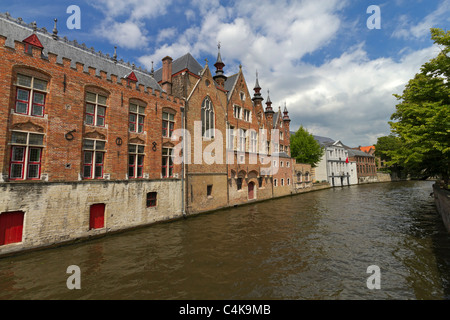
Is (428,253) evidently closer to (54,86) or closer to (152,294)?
(152,294)

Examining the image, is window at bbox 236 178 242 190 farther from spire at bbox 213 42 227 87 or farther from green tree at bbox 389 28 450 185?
green tree at bbox 389 28 450 185

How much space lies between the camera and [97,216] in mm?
13023

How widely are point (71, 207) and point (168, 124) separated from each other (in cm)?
961

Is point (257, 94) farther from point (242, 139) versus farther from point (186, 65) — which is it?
point (186, 65)

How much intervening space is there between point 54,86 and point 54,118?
1931mm

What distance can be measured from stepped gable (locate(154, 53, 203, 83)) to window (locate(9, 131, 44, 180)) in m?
14.3

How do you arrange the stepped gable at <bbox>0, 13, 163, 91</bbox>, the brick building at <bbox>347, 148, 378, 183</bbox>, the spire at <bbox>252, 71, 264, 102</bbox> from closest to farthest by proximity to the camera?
the stepped gable at <bbox>0, 13, 163, 91</bbox> → the spire at <bbox>252, 71, 264, 102</bbox> → the brick building at <bbox>347, 148, 378, 183</bbox>

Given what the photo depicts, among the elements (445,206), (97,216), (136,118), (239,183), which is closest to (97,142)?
(136,118)

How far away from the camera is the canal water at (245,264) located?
23.1 ft

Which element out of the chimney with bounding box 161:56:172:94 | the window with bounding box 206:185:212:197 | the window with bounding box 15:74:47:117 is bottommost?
the window with bounding box 206:185:212:197

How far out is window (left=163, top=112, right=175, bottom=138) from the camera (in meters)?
18.1

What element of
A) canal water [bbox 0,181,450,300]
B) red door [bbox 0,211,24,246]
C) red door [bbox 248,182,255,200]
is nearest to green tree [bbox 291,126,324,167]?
red door [bbox 248,182,255,200]

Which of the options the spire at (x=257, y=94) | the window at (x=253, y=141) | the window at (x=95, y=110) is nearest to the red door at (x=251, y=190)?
the window at (x=253, y=141)

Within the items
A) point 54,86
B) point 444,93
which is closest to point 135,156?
point 54,86
